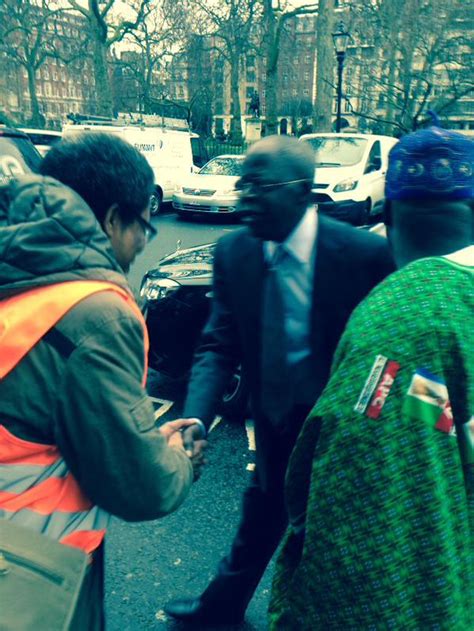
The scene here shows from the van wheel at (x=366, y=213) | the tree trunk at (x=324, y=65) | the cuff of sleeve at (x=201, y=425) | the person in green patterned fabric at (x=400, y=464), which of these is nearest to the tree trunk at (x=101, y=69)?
the tree trunk at (x=324, y=65)

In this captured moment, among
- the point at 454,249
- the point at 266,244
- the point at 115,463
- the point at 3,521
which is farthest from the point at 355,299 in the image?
the point at 3,521

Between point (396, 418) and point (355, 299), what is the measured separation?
40.3 inches

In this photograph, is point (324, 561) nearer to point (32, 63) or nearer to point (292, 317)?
point (292, 317)

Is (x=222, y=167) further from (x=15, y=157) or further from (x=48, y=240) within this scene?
(x=48, y=240)

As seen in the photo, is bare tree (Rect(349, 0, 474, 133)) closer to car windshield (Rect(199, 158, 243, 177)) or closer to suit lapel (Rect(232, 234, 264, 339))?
car windshield (Rect(199, 158, 243, 177))

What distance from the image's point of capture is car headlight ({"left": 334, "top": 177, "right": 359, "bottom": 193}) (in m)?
12.3

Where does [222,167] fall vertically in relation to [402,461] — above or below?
below

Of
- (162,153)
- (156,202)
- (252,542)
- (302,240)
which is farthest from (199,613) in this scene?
(162,153)

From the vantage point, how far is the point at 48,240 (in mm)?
1228

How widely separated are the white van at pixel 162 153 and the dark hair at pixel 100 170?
48.1 ft

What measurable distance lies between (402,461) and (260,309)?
108 cm

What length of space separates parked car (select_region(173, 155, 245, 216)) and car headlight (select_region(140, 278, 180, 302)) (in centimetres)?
954

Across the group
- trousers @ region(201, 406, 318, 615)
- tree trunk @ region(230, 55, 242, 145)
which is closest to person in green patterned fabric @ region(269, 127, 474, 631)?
trousers @ region(201, 406, 318, 615)

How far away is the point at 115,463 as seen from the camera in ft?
4.09
